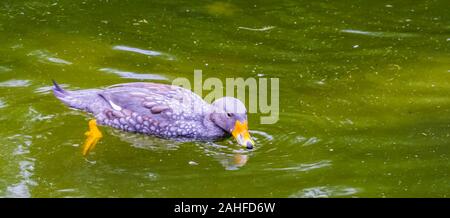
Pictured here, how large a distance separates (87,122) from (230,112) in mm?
1338

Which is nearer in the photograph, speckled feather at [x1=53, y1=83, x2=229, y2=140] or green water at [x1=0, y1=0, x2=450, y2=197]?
green water at [x1=0, y1=0, x2=450, y2=197]

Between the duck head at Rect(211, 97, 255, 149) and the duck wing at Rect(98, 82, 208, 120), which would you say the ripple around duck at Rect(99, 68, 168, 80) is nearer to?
the duck wing at Rect(98, 82, 208, 120)

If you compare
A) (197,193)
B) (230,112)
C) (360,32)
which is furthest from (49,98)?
(360,32)

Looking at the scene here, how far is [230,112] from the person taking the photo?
7.23 metres

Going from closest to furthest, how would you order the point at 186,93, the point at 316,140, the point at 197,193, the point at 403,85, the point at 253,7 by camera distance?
the point at 197,193 → the point at 316,140 → the point at 186,93 → the point at 403,85 → the point at 253,7

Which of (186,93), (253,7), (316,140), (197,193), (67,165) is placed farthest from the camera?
(253,7)

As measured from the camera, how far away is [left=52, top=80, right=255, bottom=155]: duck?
742cm

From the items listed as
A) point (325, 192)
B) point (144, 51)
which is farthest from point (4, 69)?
point (325, 192)

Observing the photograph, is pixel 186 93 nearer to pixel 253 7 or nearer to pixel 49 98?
pixel 49 98

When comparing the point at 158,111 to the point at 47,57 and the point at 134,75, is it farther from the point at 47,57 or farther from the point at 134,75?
the point at 47,57

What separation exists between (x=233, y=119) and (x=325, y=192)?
1.20 metres

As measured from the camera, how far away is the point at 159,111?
24.8 feet

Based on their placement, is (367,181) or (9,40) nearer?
(367,181)

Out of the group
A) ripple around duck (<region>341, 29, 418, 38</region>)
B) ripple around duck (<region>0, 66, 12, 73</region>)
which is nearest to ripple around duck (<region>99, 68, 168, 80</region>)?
ripple around duck (<region>0, 66, 12, 73</region>)
